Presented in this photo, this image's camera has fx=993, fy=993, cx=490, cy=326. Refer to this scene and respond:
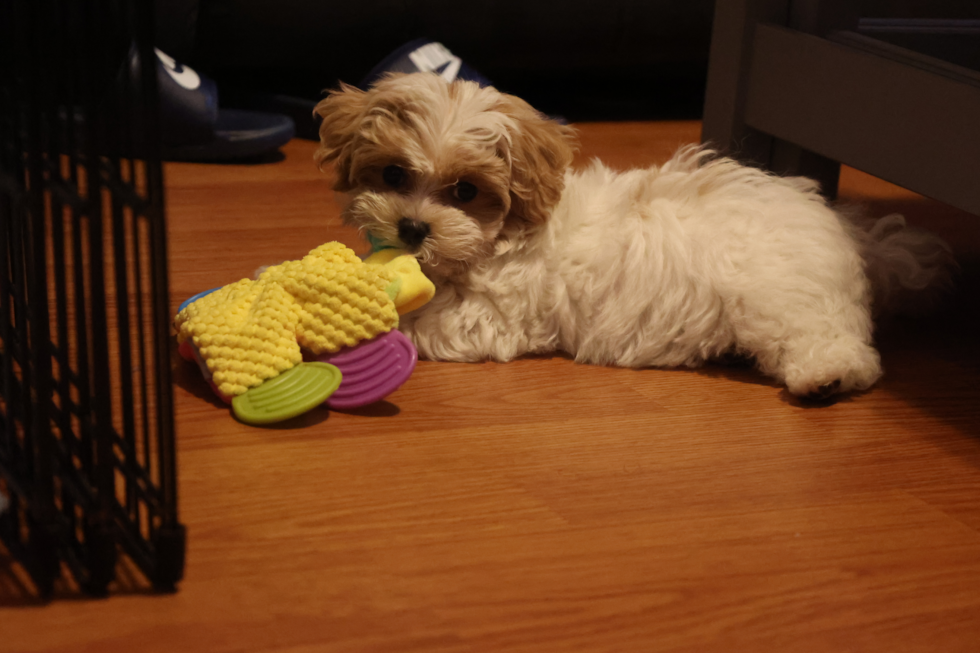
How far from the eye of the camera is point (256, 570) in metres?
1.16

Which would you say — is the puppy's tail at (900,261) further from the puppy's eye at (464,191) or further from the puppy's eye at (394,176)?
the puppy's eye at (394,176)

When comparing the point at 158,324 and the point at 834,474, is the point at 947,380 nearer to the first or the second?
the point at 834,474

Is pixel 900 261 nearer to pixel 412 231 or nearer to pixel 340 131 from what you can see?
pixel 412 231

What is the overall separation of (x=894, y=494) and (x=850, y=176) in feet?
6.83

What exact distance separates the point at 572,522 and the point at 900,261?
1.02m

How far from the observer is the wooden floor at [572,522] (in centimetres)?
108

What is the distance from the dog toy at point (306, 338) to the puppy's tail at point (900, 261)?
936mm

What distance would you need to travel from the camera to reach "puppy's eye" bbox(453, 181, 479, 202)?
1689 millimetres

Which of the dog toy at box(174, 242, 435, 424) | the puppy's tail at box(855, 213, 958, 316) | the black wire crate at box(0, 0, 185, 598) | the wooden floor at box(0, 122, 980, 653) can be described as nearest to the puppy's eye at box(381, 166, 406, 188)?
the dog toy at box(174, 242, 435, 424)

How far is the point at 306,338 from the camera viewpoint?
5.03ft

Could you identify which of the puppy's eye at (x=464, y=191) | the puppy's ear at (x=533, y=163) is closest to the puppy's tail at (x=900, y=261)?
the puppy's ear at (x=533, y=163)

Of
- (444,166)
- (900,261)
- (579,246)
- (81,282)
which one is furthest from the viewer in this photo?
(900,261)

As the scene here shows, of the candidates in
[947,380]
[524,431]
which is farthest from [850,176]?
[524,431]

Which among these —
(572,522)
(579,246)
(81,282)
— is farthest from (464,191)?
(81,282)
